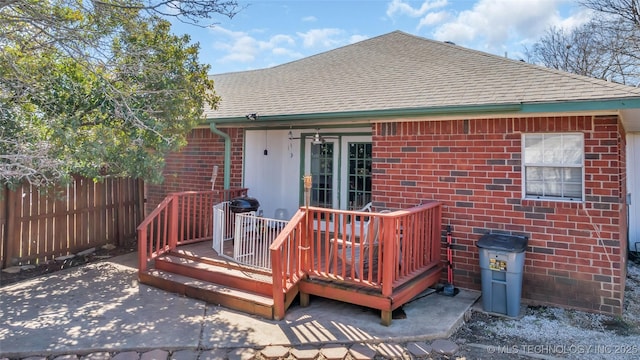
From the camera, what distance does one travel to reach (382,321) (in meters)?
4.29

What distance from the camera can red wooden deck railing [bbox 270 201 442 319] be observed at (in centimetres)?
426

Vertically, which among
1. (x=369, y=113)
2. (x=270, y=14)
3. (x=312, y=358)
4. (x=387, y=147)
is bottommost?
(x=312, y=358)

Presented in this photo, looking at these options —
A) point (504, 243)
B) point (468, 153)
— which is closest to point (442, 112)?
point (468, 153)

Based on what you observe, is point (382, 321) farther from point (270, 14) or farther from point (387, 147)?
point (270, 14)

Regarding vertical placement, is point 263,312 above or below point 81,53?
below

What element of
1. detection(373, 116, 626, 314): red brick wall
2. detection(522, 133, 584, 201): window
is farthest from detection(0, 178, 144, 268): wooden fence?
detection(522, 133, 584, 201): window

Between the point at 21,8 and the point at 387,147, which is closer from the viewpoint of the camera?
the point at 21,8

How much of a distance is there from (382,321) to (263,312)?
1442mm

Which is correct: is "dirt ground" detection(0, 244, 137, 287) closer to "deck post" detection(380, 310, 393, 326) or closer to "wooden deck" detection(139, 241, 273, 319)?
"wooden deck" detection(139, 241, 273, 319)

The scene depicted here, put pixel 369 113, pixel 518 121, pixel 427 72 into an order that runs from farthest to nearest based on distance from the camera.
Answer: pixel 427 72
pixel 369 113
pixel 518 121

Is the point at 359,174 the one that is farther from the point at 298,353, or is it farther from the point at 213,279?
the point at 298,353

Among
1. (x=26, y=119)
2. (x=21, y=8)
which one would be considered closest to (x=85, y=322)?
(x=26, y=119)

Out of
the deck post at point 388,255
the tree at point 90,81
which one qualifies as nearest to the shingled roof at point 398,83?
the tree at point 90,81

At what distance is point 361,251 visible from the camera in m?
4.25
